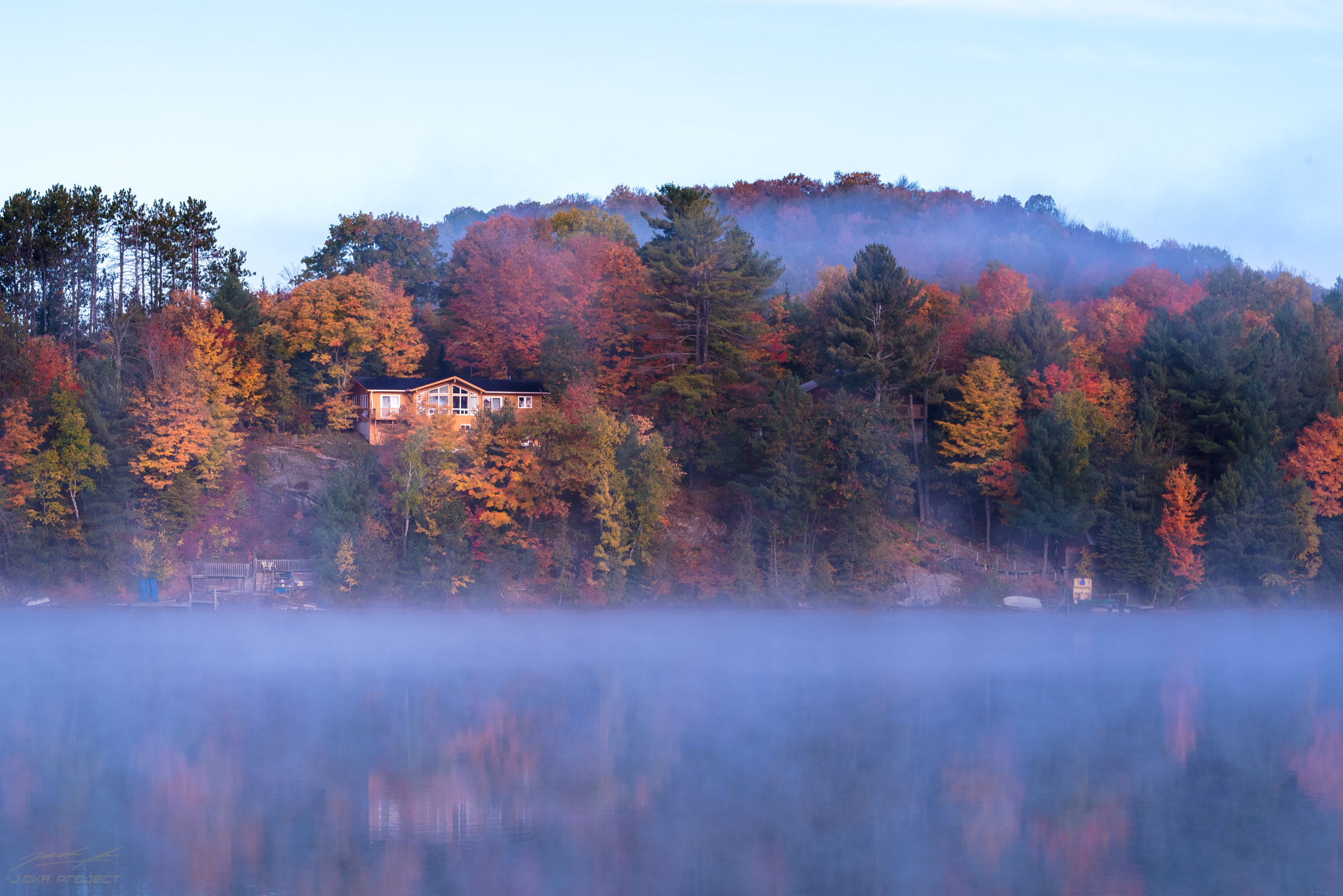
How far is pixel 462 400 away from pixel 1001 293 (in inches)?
1262

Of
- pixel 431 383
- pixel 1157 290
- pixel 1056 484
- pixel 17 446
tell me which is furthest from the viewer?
pixel 1157 290

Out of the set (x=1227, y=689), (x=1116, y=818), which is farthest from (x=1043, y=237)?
(x=1116, y=818)

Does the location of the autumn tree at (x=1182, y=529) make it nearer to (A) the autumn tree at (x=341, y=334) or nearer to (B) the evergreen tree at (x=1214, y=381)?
(B) the evergreen tree at (x=1214, y=381)

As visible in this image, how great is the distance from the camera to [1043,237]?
106 meters

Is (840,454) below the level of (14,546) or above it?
above

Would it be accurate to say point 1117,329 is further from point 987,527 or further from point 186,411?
point 186,411

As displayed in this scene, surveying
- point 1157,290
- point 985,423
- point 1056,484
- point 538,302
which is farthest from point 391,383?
point 1157,290

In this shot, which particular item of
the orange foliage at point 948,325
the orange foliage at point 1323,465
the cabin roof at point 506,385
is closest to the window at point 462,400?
the cabin roof at point 506,385

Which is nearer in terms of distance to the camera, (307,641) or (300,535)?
(307,641)

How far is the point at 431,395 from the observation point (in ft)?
196

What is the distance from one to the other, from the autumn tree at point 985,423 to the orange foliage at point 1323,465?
13.0 m

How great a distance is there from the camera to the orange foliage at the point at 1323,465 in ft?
172

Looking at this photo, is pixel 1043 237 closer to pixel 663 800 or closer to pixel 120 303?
pixel 120 303

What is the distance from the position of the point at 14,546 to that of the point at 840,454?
36.1 meters
